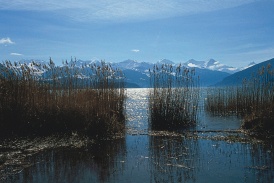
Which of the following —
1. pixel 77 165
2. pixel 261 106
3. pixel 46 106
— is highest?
pixel 46 106

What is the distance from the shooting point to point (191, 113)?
13.2 meters

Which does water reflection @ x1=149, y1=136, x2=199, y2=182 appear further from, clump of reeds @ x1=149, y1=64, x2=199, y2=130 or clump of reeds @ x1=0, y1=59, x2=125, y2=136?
clump of reeds @ x1=149, y1=64, x2=199, y2=130

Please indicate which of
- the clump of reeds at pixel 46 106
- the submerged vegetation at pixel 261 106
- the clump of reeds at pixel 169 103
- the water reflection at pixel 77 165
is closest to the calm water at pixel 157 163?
the water reflection at pixel 77 165

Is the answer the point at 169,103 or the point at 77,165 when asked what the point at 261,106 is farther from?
the point at 77,165

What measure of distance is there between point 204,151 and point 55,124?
5.20 meters

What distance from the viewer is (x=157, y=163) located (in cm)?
620

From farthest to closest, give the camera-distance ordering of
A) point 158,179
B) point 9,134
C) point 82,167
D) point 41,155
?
point 9,134, point 41,155, point 82,167, point 158,179

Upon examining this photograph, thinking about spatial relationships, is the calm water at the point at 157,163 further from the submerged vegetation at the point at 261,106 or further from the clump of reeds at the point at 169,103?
the clump of reeds at the point at 169,103

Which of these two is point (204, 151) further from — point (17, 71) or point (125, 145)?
point (17, 71)

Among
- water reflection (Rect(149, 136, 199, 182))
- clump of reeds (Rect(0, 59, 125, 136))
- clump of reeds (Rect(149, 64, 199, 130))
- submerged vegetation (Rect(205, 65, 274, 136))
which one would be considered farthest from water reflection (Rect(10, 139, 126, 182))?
submerged vegetation (Rect(205, 65, 274, 136))

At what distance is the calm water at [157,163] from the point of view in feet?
17.2

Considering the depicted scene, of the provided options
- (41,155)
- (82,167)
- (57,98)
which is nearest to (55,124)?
(57,98)

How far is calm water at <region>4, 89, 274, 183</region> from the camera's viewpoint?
5.25m

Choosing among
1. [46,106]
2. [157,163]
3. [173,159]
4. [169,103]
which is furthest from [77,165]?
[169,103]
